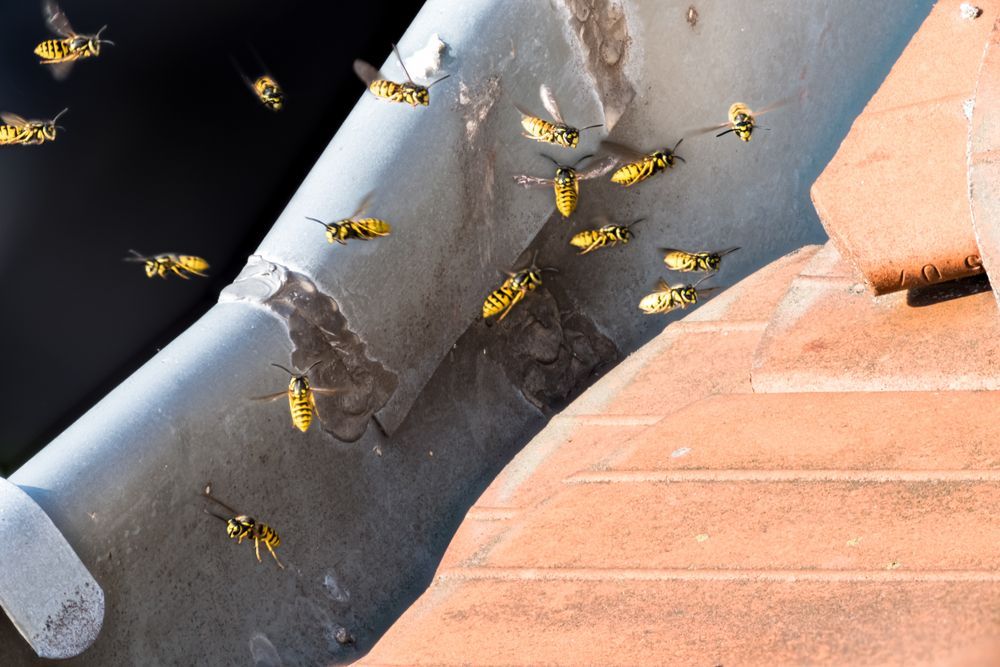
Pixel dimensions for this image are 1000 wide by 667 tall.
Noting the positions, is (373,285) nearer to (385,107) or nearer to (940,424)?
(385,107)

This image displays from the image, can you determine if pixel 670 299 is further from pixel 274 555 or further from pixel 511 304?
pixel 274 555

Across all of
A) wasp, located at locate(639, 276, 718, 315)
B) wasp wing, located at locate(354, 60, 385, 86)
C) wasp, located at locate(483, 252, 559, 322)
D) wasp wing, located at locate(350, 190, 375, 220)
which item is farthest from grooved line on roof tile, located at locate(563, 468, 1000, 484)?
wasp, located at locate(639, 276, 718, 315)

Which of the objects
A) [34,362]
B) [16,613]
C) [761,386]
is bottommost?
[34,362]

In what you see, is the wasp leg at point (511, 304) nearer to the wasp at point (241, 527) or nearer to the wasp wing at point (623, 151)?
the wasp wing at point (623, 151)

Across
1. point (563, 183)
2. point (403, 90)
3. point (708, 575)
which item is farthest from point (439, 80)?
point (708, 575)

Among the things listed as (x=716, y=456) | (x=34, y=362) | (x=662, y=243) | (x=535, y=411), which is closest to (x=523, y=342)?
(x=535, y=411)
